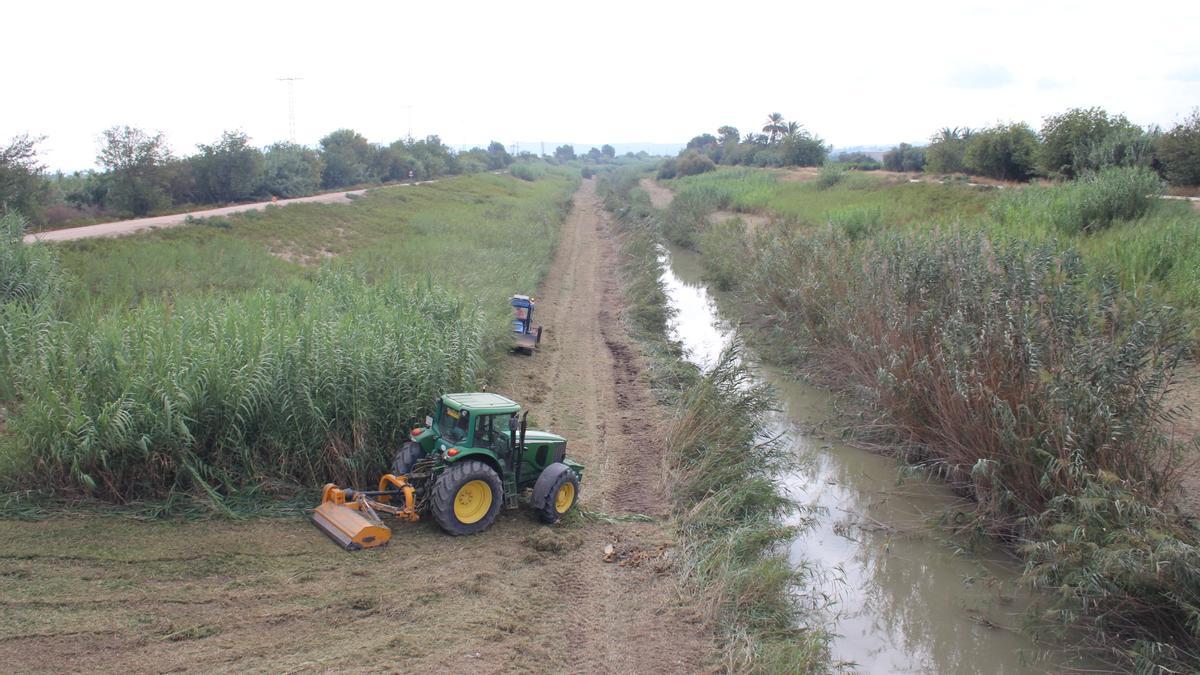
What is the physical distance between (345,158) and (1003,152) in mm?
42941

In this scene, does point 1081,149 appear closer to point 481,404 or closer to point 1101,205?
point 1101,205

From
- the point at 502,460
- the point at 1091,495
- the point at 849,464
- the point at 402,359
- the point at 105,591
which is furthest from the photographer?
the point at 849,464

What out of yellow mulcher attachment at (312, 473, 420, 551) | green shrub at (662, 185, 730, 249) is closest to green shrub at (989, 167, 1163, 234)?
yellow mulcher attachment at (312, 473, 420, 551)

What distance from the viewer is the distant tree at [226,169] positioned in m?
36.2

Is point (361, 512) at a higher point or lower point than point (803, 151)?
lower

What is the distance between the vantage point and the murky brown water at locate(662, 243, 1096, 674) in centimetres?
632

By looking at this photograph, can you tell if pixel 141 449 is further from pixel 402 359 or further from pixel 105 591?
pixel 402 359

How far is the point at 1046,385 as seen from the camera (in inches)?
305

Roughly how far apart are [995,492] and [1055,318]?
1.95m

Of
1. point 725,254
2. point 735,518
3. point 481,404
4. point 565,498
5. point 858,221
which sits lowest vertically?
point 735,518

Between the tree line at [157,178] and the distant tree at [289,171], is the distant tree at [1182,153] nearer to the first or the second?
the tree line at [157,178]

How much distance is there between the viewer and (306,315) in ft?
30.3

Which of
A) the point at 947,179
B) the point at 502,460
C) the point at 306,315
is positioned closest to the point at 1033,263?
the point at 502,460

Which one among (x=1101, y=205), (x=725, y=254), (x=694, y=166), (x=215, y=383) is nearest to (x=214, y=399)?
(x=215, y=383)
